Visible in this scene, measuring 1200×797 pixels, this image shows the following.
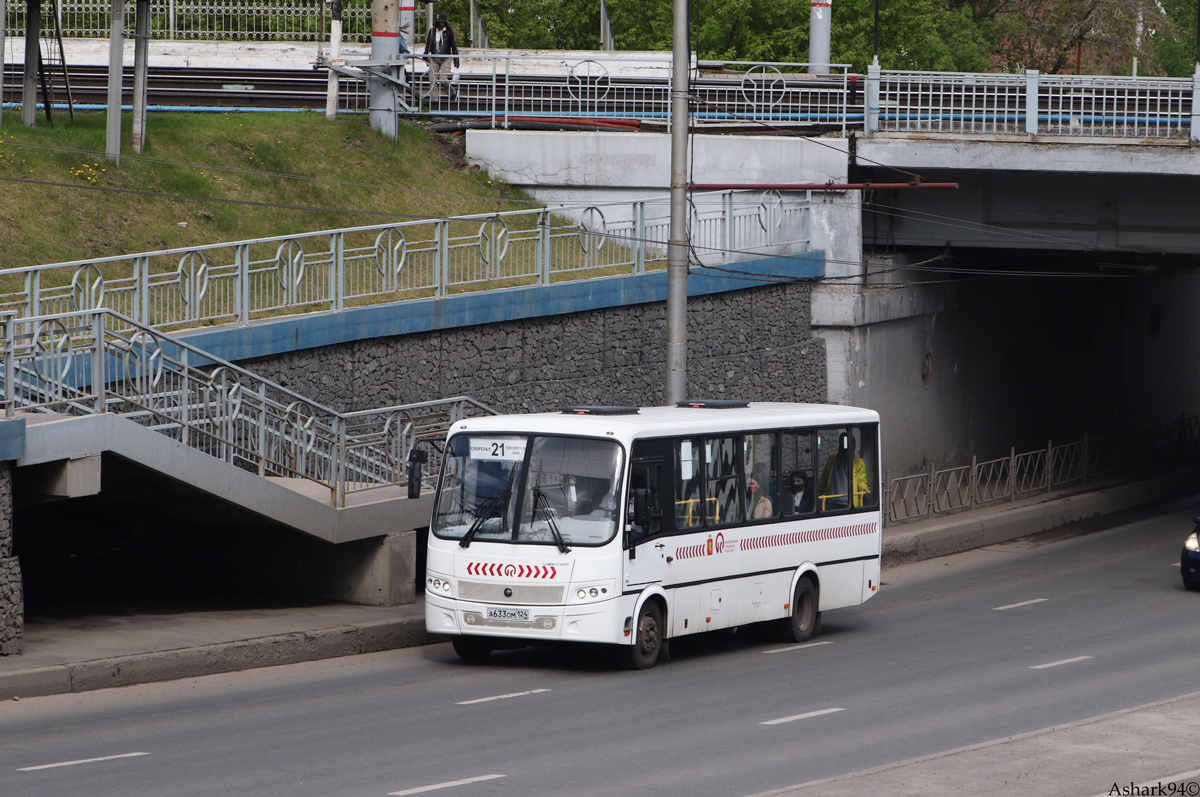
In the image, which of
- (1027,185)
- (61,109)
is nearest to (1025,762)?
(1027,185)

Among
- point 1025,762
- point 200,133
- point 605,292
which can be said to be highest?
point 200,133

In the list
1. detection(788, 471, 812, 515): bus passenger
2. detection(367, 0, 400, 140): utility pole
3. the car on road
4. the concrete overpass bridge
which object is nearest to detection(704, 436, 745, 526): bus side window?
detection(788, 471, 812, 515): bus passenger

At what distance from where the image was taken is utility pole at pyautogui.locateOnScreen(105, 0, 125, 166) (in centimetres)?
2333

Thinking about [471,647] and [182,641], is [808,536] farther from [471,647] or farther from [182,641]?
[182,641]

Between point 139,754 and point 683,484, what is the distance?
609cm

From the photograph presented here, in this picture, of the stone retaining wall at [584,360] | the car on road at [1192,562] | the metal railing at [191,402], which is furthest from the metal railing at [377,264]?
the car on road at [1192,562]

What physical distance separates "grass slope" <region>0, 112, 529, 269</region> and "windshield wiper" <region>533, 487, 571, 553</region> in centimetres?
929

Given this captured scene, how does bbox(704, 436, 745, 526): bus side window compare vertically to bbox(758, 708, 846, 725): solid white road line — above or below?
above

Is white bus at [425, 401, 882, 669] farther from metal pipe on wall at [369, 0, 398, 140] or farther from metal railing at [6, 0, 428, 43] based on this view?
metal railing at [6, 0, 428, 43]

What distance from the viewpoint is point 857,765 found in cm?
1021

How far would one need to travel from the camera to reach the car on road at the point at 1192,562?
1969 centimetres

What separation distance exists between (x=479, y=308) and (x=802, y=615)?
243 inches

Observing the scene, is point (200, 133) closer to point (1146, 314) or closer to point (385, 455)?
point (385, 455)

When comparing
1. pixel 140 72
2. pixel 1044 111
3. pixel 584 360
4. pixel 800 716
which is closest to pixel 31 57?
pixel 140 72
